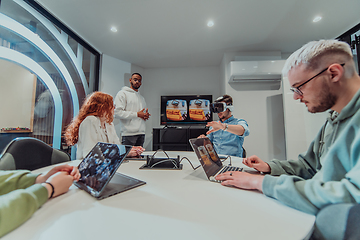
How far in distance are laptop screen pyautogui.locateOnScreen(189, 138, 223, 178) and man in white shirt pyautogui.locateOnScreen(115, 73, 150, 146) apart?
209 cm

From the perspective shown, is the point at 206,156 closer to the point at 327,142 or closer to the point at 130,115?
the point at 327,142

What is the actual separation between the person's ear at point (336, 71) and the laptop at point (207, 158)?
0.62 m

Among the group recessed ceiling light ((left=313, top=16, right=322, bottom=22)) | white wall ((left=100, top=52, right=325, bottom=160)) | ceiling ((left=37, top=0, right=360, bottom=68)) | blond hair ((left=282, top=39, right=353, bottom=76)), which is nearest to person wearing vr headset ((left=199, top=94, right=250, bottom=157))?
blond hair ((left=282, top=39, right=353, bottom=76))

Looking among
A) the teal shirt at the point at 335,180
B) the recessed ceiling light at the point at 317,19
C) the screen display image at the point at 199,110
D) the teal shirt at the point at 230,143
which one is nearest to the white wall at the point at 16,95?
the teal shirt at the point at 230,143

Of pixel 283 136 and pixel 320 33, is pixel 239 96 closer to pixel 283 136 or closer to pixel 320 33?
pixel 283 136

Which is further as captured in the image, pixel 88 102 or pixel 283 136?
pixel 283 136

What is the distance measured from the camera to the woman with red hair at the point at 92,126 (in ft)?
4.73

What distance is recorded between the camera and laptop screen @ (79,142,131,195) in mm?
652

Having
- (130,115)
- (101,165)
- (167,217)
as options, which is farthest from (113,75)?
(167,217)

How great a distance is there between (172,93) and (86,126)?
296 centimetres

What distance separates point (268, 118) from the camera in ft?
10.9

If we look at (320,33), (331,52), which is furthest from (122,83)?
(320,33)

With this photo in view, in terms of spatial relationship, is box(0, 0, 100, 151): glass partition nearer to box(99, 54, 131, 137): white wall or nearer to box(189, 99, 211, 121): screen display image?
box(99, 54, 131, 137): white wall

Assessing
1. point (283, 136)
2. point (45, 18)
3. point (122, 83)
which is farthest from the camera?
point (122, 83)
